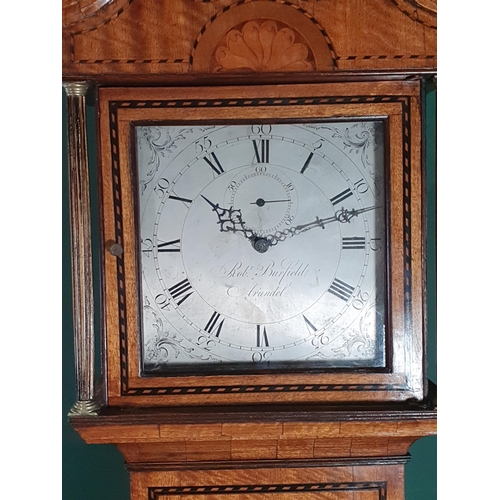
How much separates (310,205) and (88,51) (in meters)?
0.42

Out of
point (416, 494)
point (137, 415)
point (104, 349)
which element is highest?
point (104, 349)

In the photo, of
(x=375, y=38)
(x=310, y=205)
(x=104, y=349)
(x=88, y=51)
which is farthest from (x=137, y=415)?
(x=375, y=38)

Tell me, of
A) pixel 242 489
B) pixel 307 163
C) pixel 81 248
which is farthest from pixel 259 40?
pixel 242 489

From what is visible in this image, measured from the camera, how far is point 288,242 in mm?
1092

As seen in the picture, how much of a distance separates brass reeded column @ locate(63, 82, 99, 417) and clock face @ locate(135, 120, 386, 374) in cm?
9

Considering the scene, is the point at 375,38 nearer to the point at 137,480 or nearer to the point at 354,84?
the point at 354,84

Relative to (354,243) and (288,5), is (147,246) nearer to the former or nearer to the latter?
(354,243)

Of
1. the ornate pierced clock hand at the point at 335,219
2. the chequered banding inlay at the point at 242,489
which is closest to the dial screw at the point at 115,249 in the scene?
the ornate pierced clock hand at the point at 335,219

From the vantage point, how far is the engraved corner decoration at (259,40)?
1034 millimetres

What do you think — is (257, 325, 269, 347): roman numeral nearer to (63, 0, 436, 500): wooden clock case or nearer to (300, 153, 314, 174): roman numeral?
(63, 0, 436, 500): wooden clock case

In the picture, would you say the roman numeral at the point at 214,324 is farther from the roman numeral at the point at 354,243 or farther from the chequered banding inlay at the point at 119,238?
the roman numeral at the point at 354,243

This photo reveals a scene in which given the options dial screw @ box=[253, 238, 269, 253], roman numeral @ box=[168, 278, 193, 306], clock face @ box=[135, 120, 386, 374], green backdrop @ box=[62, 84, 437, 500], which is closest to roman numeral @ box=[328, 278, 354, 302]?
clock face @ box=[135, 120, 386, 374]

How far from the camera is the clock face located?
1089 millimetres

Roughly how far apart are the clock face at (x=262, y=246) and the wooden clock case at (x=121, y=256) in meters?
0.04
